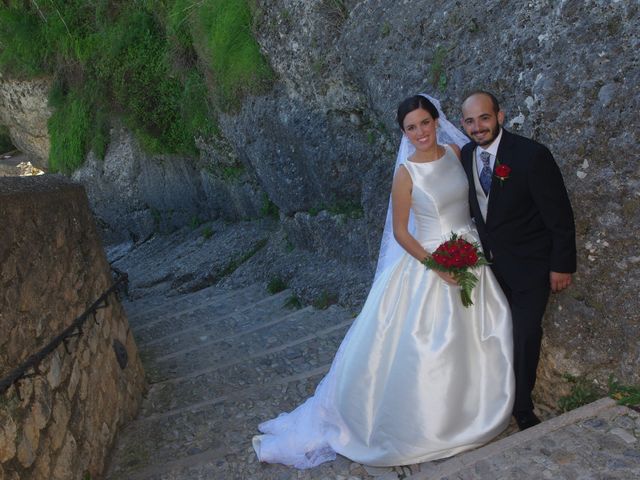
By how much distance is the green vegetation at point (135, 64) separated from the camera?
819 cm

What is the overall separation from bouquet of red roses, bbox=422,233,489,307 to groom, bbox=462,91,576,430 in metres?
0.12

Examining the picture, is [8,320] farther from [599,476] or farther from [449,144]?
[599,476]

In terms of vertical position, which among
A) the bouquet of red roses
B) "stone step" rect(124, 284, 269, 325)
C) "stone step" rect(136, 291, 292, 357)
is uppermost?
the bouquet of red roses

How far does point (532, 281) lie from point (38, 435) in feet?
8.49

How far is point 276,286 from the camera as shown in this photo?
7.50m

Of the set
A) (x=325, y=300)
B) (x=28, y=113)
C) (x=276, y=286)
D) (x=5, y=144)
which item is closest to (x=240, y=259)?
(x=276, y=286)

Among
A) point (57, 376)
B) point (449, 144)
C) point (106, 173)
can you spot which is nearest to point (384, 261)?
point (449, 144)

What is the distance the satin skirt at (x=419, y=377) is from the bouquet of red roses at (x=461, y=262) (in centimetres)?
8

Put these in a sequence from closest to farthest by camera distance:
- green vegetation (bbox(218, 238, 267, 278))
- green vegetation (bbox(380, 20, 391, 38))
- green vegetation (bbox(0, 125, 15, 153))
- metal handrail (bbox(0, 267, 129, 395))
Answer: metal handrail (bbox(0, 267, 129, 395)) → green vegetation (bbox(380, 20, 391, 38)) → green vegetation (bbox(218, 238, 267, 278)) → green vegetation (bbox(0, 125, 15, 153))

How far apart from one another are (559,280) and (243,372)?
120 inches

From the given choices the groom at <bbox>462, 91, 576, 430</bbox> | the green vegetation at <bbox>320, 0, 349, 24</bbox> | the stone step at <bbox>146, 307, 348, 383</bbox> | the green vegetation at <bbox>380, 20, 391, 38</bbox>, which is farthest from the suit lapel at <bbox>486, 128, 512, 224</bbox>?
the green vegetation at <bbox>320, 0, 349, 24</bbox>

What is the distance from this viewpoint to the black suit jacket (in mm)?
2721

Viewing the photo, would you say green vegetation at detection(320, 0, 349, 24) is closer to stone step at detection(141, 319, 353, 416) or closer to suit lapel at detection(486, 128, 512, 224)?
stone step at detection(141, 319, 353, 416)

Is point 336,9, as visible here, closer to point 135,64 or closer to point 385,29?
point 385,29
